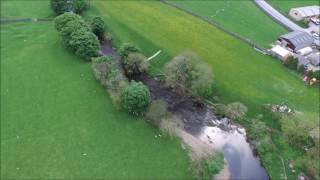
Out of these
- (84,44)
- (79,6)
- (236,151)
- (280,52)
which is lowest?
(236,151)

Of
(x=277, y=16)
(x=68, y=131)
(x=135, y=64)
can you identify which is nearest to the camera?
(x=68, y=131)

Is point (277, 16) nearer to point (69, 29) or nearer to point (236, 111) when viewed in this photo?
point (236, 111)

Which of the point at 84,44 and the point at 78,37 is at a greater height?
the point at 78,37

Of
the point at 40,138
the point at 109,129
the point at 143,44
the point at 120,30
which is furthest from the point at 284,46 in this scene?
the point at 40,138

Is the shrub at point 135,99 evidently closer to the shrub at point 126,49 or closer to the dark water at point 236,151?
the dark water at point 236,151

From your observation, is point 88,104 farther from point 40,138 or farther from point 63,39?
point 63,39

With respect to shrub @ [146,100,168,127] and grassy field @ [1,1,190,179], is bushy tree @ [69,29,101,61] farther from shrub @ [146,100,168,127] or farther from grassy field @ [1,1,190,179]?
shrub @ [146,100,168,127]

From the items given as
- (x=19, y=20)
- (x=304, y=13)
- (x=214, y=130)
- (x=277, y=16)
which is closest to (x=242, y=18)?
(x=277, y=16)
